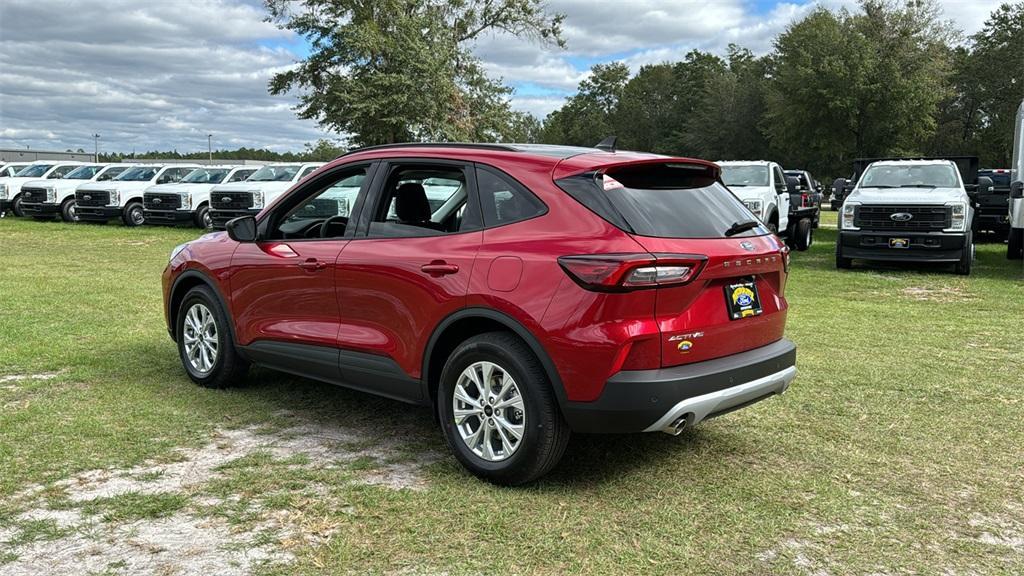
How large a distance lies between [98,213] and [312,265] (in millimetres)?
21917

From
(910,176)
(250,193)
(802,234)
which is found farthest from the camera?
(250,193)

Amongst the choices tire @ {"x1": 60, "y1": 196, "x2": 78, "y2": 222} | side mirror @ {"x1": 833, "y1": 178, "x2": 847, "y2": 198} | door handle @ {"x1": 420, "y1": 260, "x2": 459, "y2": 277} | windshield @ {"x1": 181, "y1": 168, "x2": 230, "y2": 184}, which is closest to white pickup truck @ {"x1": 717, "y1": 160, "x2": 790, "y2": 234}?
side mirror @ {"x1": 833, "y1": 178, "x2": 847, "y2": 198}

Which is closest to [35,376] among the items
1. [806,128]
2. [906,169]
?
[906,169]

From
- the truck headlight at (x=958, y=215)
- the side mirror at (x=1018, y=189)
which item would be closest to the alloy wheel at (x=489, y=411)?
the truck headlight at (x=958, y=215)

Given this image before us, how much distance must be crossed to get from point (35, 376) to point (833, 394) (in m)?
5.57

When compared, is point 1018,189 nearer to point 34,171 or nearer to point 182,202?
point 182,202

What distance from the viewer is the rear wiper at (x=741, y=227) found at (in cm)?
428

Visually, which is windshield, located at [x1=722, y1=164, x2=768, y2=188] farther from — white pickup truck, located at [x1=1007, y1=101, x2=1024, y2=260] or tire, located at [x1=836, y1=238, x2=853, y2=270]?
white pickup truck, located at [x1=1007, y1=101, x2=1024, y2=260]

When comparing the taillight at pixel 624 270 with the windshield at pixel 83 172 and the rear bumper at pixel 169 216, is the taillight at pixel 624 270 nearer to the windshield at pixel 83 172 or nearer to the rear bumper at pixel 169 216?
the rear bumper at pixel 169 216

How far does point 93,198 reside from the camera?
2434cm

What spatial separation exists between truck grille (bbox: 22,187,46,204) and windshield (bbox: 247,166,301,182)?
8380mm

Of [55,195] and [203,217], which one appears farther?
[55,195]

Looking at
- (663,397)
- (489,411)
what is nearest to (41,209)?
(489,411)

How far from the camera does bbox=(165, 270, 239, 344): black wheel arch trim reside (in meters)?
5.69
